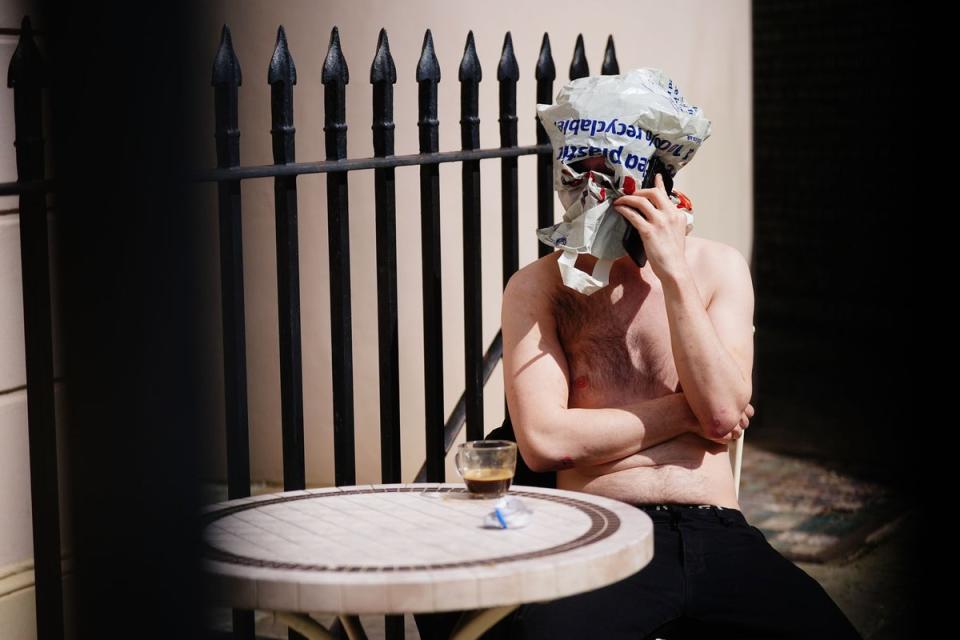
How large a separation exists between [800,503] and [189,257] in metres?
6.04

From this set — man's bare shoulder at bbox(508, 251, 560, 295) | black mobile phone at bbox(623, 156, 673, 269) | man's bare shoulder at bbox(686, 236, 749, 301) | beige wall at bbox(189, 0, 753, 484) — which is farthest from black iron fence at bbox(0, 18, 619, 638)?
beige wall at bbox(189, 0, 753, 484)

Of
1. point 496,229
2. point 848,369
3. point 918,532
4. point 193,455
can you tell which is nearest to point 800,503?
point 918,532

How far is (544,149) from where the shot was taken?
3.90m

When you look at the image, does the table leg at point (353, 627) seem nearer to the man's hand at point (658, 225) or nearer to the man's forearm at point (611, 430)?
the man's forearm at point (611, 430)

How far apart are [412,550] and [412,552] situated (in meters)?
0.01

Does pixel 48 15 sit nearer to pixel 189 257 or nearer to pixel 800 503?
pixel 189 257

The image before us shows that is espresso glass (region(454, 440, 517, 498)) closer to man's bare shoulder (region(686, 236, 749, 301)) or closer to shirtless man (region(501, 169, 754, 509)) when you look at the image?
shirtless man (region(501, 169, 754, 509))

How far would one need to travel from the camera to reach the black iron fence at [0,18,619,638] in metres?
2.59

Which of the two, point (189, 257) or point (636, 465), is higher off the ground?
point (189, 257)

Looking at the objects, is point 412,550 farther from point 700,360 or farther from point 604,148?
point 604,148

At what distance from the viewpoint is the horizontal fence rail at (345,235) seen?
301cm

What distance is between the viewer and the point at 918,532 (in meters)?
5.96

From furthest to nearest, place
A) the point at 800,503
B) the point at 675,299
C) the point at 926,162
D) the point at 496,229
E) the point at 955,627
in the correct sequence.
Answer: the point at 926,162, the point at 800,503, the point at 496,229, the point at 955,627, the point at 675,299

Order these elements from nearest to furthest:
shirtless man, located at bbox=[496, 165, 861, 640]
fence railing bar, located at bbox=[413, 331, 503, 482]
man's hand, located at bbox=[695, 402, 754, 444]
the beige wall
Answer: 1. shirtless man, located at bbox=[496, 165, 861, 640]
2. man's hand, located at bbox=[695, 402, 754, 444]
3. fence railing bar, located at bbox=[413, 331, 503, 482]
4. the beige wall
